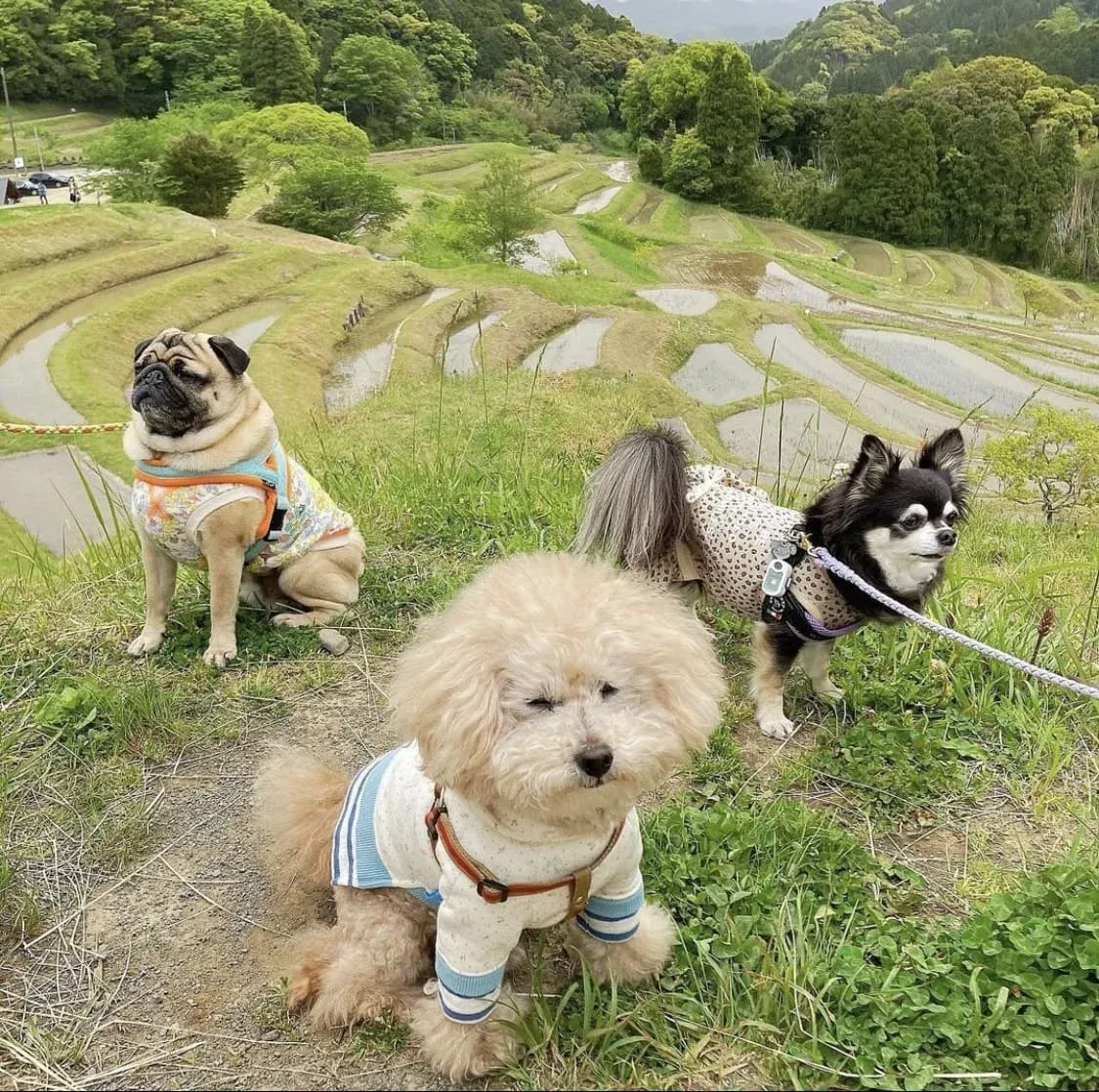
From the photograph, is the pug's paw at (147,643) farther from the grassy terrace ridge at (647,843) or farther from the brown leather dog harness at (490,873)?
the brown leather dog harness at (490,873)

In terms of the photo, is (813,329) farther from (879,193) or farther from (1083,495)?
(879,193)

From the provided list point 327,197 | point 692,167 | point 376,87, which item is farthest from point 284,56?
point 327,197

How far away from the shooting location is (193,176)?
41844 millimetres

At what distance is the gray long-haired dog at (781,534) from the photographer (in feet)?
11.0

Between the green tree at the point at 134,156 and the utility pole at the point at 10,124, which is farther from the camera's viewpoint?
the utility pole at the point at 10,124

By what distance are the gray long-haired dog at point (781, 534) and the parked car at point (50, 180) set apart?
54.5 meters

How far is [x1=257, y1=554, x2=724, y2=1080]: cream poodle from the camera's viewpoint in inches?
70.3

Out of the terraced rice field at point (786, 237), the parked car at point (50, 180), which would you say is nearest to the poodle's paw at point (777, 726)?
the parked car at point (50, 180)

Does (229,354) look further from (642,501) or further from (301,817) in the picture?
(301,817)

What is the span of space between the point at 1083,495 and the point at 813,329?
22080 millimetres

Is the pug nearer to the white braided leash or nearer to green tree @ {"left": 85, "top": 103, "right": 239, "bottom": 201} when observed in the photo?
the white braided leash

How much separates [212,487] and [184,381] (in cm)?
50

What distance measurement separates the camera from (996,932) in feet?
7.58

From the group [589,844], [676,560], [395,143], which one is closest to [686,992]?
[589,844]
